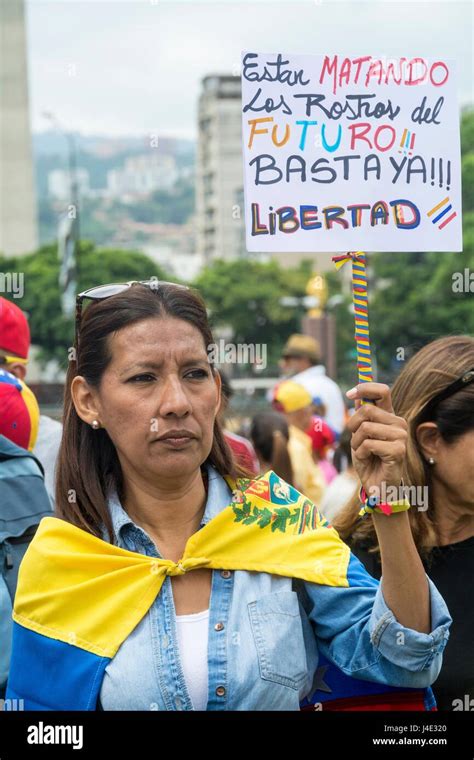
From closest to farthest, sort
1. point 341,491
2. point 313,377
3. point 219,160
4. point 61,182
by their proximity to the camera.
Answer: point 341,491
point 313,377
point 219,160
point 61,182

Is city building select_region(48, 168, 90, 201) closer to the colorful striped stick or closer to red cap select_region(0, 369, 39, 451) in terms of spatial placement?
red cap select_region(0, 369, 39, 451)

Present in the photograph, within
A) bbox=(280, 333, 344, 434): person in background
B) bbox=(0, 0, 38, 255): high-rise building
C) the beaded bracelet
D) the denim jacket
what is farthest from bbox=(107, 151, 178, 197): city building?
the beaded bracelet

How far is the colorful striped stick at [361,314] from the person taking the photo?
244 centimetres

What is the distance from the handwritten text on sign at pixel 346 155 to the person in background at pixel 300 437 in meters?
4.27

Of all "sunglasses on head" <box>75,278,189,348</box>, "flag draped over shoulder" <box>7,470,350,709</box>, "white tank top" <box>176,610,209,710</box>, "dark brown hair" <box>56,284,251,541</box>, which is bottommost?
"white tank top" <box>176,610,209,710</box>

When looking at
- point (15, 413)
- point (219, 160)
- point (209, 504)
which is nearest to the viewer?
point (209, 504)

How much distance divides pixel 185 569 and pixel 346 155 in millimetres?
991

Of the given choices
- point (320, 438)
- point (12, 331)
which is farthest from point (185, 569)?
point (320, 438)

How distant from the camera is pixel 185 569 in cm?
245

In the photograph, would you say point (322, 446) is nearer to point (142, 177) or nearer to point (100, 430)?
point (100, 430)

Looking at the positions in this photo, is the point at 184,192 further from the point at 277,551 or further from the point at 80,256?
the point at 277,551

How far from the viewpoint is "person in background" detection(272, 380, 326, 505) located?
6949 millimetres

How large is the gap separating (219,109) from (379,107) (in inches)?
3960

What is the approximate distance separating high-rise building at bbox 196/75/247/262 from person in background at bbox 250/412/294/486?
91.9 m
